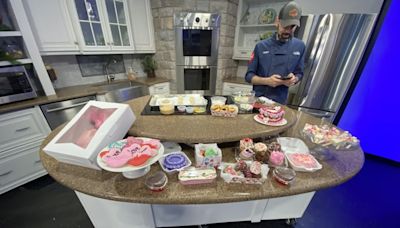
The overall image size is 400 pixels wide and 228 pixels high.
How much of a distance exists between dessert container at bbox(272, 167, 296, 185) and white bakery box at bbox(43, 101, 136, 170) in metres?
0.81

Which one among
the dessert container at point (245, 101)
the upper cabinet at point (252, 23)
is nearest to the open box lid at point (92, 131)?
the dessert container at point (245, 101)

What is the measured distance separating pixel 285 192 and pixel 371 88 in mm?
2360

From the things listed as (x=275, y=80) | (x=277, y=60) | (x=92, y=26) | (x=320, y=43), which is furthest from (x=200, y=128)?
(x=92, y=26)

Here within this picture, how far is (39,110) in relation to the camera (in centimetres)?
156

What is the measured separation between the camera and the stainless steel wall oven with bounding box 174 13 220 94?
7.94 feet

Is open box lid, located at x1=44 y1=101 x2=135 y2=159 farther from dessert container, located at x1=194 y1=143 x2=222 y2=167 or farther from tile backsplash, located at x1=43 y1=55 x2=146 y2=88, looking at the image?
tile backsplash, located at x1=43 y1=55 x2=146 y2=88

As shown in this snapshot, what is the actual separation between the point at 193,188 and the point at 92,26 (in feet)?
8.34

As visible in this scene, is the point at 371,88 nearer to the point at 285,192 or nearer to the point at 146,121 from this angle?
the point at 285,192

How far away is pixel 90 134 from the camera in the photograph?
0.71 metres

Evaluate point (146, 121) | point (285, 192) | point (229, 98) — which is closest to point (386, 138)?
point (229, 98)


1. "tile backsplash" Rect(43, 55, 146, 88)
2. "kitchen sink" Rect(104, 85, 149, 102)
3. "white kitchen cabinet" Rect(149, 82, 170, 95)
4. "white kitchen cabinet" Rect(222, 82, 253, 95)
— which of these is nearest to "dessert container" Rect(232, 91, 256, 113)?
"white kitchen cabinet" Rect(222, 82, 253, 95)

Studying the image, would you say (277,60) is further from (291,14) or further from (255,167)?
(255,167)

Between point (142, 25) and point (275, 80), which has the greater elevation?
point (142, 25)

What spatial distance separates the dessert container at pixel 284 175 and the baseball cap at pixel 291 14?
1228 mm
